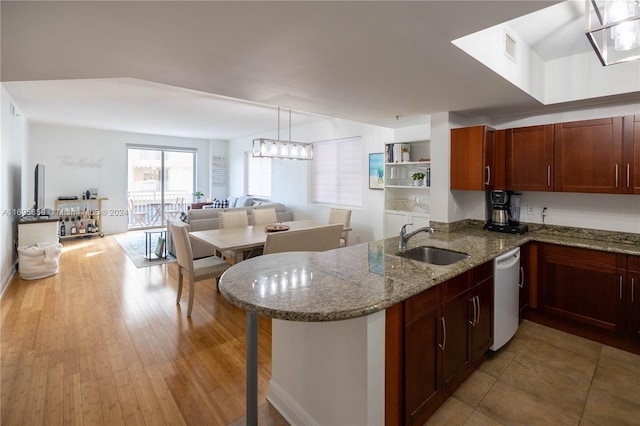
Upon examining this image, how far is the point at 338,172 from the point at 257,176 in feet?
10.3

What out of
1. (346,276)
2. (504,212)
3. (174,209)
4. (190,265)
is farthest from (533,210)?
(174,209)

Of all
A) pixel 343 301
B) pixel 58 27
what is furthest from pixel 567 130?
pixel 58 27

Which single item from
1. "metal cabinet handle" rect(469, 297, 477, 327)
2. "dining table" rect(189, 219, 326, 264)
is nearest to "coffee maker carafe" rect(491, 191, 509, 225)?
"metal cabinet handle" rect(469, 297, 477, 327)

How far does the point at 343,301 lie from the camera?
1.40m

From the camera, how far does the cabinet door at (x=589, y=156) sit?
2639mm

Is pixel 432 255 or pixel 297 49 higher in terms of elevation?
pixel 297 49

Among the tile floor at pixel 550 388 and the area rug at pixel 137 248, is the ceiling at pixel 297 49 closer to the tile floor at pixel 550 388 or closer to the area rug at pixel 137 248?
the tile floor at pixel 550 388

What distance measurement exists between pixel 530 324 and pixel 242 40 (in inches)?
136

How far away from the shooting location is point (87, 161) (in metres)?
7.37

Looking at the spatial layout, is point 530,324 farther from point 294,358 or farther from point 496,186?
point 294,358

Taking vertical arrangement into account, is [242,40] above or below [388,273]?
above

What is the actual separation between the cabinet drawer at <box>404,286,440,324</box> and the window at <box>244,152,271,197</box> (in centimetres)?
642

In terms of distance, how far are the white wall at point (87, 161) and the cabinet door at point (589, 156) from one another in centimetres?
858

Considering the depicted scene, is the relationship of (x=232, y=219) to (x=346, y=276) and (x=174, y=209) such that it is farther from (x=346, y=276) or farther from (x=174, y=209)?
(x=174, y=209)
